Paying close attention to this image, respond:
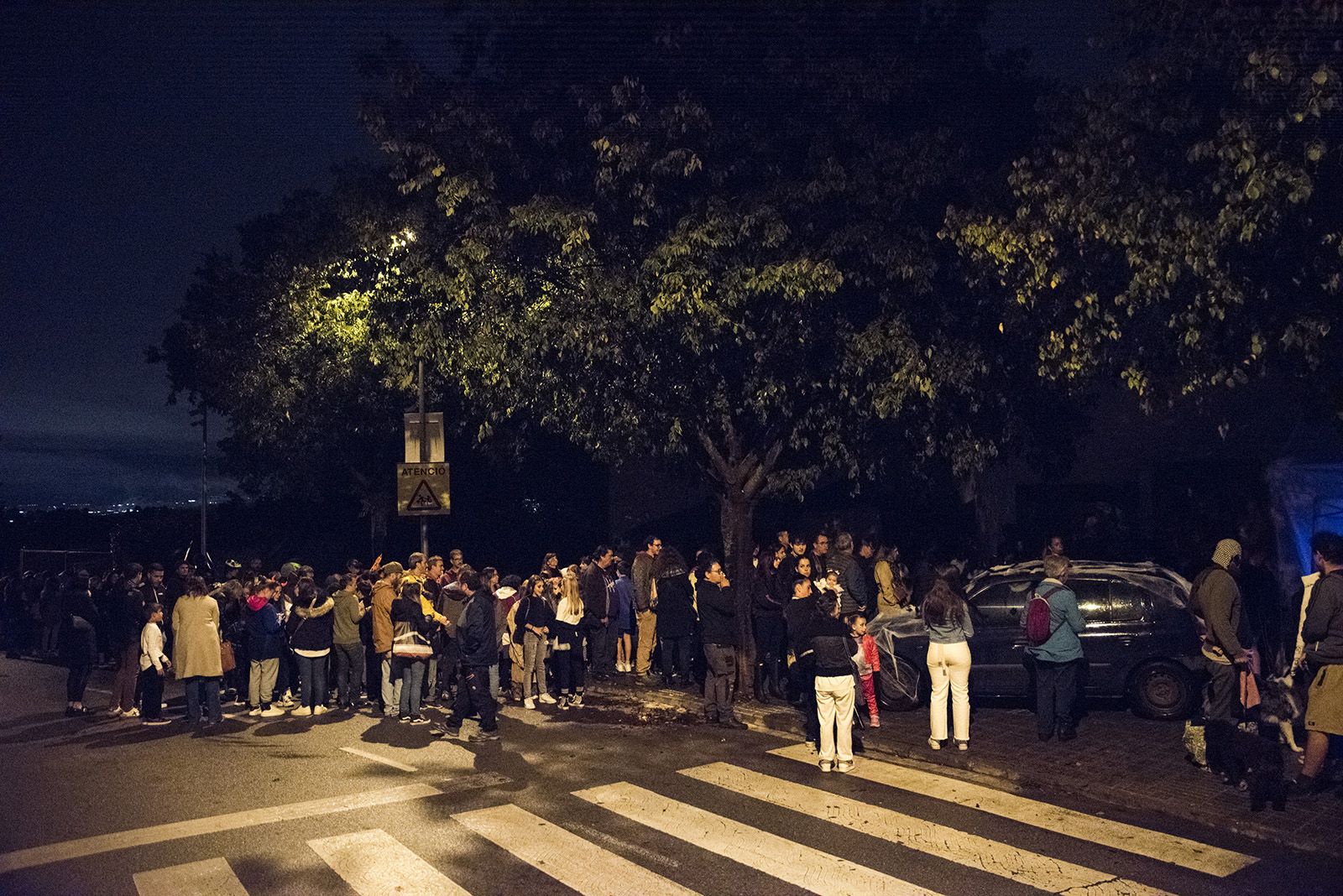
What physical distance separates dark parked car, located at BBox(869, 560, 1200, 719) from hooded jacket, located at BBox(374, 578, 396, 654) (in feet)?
18.5

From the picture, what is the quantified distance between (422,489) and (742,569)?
4.25 metres

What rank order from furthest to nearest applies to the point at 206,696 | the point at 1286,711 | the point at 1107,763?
1. the point at 206,696
2. the point at 1286,711
3. the point at 1107,763

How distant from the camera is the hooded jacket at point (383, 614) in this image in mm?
12422

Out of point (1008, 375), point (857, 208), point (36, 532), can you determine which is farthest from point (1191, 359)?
point (36, 532)

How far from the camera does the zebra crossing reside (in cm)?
641

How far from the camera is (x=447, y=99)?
12852 millimetres

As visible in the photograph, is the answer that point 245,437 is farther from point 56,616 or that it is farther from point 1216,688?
point 1216,688

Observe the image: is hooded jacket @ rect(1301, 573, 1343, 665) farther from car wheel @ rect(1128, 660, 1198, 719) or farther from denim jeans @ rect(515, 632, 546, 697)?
denim jeans @ rect(515, 632, 546, 697)

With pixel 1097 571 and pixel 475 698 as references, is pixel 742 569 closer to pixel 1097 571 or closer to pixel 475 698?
pixel 475 698

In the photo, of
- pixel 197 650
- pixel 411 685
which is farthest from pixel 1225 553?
pixel 197 650

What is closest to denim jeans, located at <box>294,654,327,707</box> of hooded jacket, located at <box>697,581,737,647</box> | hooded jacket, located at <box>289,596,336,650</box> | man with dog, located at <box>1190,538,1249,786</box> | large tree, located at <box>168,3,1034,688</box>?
hooded jacket, located at <box>289,596,336,650</box>

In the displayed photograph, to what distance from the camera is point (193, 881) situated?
655cm

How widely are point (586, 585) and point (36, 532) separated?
97.6 feet

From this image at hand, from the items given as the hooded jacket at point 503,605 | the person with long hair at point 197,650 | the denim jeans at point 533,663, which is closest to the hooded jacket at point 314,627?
the person with long hair at point 197,650
